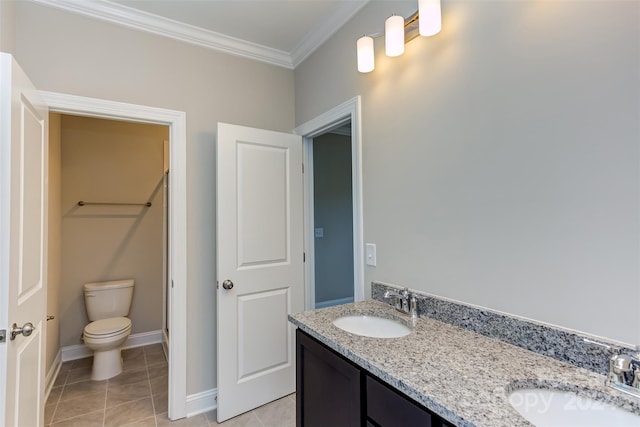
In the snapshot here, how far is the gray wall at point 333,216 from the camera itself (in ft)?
13.3

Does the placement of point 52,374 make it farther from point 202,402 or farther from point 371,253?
point 371,253

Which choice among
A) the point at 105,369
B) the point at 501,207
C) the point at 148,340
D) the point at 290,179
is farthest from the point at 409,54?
the point at 148,340

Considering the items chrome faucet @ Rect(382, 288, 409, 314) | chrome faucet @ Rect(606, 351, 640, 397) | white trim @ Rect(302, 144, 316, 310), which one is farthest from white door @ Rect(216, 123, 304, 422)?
chrome faucet @ Rect(606, 351, 640, 397)

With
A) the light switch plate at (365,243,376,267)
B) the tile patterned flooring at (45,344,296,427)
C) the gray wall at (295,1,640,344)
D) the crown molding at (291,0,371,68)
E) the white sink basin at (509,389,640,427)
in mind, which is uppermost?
the crown molding at (291,0,371,68)

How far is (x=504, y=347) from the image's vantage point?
1.05 metres

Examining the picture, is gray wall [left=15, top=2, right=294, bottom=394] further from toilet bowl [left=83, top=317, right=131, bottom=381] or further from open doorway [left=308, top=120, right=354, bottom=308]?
open doorway [left=308, top=120, right=354, bottom=308]

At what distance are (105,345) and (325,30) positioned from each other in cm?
289

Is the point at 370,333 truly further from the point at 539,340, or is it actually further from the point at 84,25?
the point at 84,25

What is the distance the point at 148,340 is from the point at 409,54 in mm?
3510

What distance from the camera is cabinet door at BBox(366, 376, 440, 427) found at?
0.80 m

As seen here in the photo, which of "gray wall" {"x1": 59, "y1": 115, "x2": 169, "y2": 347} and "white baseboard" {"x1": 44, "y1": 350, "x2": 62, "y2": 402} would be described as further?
"gray wall" {"x1": 59, "y1": 115, "x2": 169, "y2": 347}

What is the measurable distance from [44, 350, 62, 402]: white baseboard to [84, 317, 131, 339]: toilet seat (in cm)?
34

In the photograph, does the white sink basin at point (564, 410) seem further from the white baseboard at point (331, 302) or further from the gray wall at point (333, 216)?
the white baseboard at point (331, 302)

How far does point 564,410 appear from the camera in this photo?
794 mm
